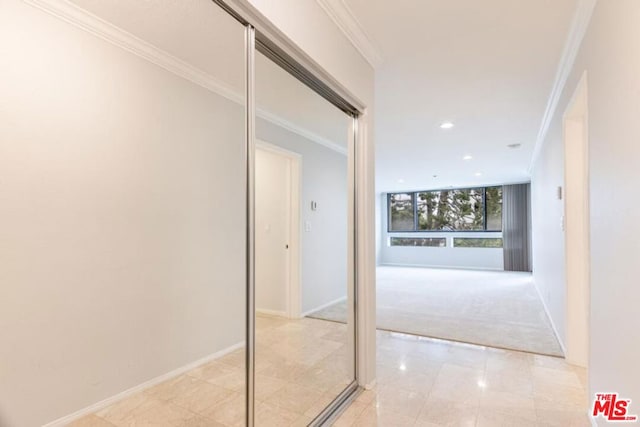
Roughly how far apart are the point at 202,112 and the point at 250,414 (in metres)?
1.54

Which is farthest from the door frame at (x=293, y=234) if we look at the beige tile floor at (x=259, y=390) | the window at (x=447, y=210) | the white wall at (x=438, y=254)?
the window at (x=447, y=210)

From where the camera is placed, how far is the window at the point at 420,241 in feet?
32.6

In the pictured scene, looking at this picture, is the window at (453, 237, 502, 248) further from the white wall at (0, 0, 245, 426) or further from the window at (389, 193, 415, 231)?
the white wall at (0, 0, 245, 426)

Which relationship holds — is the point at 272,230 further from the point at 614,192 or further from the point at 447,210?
the point at 447,210

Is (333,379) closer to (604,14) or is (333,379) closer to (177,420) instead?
(177,420)

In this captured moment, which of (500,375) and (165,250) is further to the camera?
(500,375)

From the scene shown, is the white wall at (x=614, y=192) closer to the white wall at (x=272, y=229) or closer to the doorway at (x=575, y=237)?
the doorway at (x=575, y=237)

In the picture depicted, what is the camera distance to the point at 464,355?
2.97 meters

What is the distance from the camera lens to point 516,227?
28.9 ft

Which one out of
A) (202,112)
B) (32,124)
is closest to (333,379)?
(202,112)

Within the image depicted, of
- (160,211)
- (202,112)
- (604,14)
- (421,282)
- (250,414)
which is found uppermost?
(604,14)

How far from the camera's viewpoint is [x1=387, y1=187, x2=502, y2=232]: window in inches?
370

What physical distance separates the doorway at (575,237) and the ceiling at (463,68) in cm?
60

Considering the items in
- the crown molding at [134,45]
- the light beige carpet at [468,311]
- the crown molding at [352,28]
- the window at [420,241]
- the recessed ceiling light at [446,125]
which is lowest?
the light beige carpet at [468,311]
